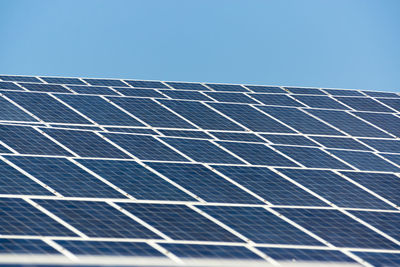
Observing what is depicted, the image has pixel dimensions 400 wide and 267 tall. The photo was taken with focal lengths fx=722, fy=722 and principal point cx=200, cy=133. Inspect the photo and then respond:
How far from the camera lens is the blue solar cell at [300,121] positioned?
2163 inches

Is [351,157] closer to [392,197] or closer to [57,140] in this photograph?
[392,197]

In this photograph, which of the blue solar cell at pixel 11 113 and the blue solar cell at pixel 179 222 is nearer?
the blue solar cell at pixel 179 222

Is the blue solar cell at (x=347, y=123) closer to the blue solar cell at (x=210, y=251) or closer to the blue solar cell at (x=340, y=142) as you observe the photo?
the blue solar cell at (x=340, y=142)

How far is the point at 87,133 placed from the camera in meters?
48.3

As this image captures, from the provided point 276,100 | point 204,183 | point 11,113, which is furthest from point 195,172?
point 276,100

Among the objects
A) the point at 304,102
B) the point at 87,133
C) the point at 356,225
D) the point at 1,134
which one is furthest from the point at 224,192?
the point at 304,102

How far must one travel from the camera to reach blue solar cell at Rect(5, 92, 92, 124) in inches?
2020

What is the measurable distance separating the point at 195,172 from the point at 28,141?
10.8 metres

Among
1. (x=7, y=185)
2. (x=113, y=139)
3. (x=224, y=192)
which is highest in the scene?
(x=113, y=139)

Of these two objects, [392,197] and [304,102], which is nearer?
[392,197]

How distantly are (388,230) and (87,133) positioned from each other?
66.9ft

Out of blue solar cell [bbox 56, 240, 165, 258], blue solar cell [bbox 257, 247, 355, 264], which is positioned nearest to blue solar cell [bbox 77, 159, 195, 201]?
blue solar cell [bbox 56, 240, 165, 258]

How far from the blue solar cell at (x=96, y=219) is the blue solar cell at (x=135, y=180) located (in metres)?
2.81

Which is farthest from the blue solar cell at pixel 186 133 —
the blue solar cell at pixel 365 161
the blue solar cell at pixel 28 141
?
the blue solar cell at pixel 365 161
